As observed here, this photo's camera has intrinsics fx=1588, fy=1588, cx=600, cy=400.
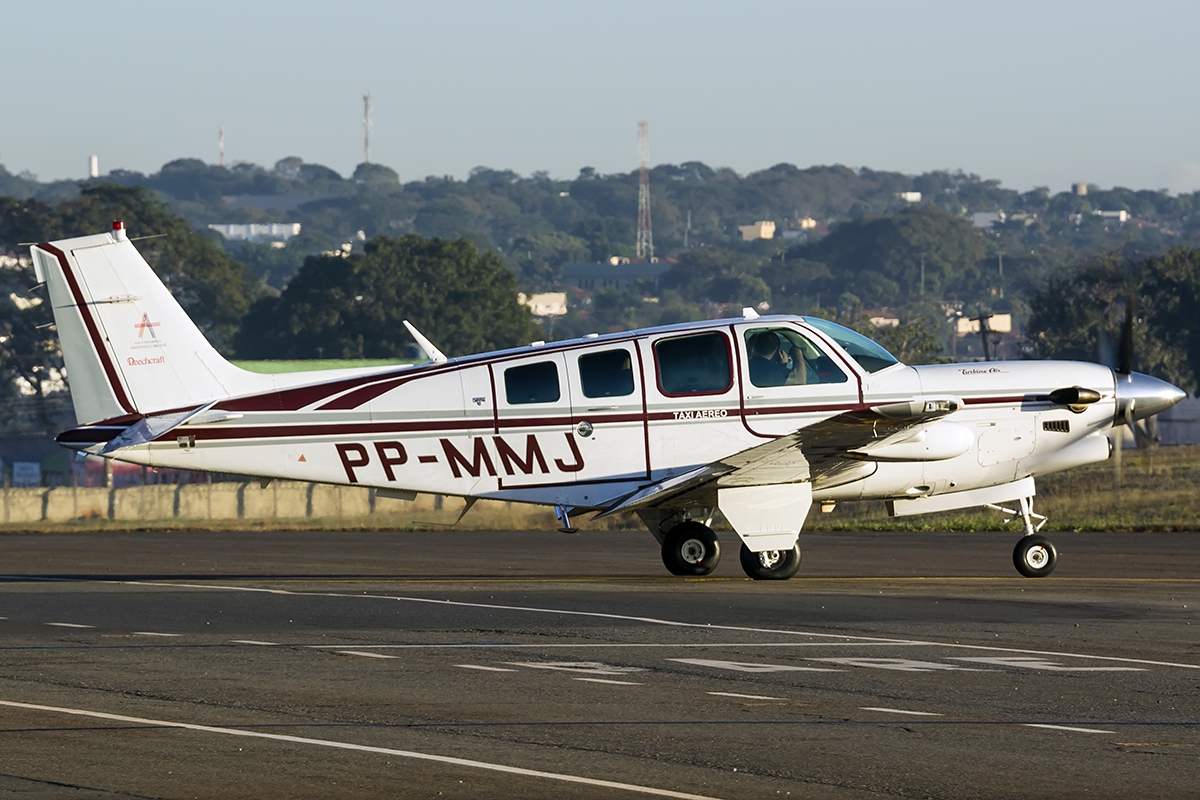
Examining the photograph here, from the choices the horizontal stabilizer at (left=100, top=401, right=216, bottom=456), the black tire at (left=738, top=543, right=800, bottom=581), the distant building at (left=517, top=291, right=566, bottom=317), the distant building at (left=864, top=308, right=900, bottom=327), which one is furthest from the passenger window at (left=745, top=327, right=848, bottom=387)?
the distant building at (left=517, top=291, right=566, bottom=317)

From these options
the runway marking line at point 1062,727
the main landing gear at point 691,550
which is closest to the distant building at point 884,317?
the main landing gear at point 691,550

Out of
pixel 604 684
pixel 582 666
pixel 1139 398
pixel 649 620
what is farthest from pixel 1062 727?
pixel 1139 398

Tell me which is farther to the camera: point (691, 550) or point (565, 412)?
point (691, 550)

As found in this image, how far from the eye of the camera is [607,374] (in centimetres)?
1620

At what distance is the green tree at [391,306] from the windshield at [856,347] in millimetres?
67239

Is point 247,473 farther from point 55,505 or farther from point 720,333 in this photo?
point 55,505

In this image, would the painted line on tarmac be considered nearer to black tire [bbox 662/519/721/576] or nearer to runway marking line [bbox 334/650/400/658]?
runway marking line [bbox 334/650/400/658]

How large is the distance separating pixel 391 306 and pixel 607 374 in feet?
227

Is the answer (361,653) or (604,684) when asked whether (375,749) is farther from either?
(361,653)

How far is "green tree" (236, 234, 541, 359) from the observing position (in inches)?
3327

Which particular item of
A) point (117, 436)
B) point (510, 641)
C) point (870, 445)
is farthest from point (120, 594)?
point (870, 445)

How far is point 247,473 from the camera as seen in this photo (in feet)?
53.7

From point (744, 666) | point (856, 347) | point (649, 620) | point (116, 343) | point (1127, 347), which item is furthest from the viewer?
point (1127, 347)

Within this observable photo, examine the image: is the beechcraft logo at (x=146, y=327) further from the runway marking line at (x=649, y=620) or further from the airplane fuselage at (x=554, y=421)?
the runway marking line at (x=649, y=620)
